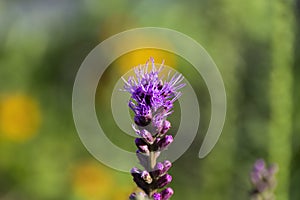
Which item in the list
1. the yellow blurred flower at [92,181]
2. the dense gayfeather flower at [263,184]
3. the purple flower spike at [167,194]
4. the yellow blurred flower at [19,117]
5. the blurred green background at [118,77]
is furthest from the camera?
the yellow blurred flower at [19,117]

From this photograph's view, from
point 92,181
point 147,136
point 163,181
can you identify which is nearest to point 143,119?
point 147,136

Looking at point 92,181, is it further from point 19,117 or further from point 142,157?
point 142,157

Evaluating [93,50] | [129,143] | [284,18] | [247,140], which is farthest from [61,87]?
[284,18]

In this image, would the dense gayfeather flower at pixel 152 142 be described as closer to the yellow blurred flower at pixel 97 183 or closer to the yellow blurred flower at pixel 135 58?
the yellow blurred flower at pixel 97 183

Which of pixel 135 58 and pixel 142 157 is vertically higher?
pixel 135 58

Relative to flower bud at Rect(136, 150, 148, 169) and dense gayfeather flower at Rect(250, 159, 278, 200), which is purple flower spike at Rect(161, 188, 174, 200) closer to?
flower bud at Rect(136, 150, 148, 169)

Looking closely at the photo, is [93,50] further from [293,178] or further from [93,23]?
[293,178]

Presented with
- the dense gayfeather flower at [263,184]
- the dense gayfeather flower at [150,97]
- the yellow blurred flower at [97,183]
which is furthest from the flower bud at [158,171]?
the yellow blurred flower at [97,183]

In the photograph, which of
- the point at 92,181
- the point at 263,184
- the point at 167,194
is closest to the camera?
the point at 167,194
